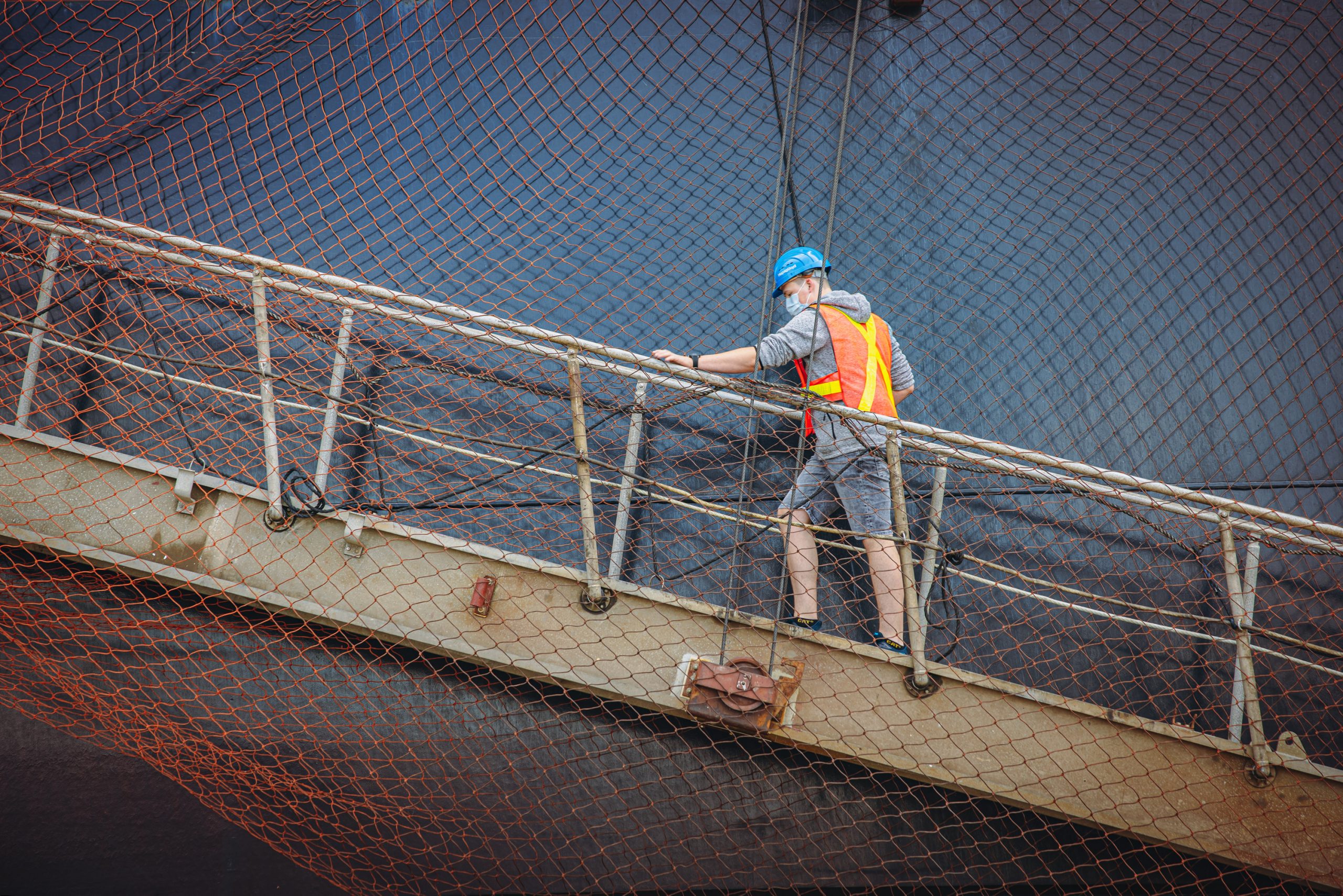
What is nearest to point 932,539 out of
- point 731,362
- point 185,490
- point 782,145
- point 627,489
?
point 731,362

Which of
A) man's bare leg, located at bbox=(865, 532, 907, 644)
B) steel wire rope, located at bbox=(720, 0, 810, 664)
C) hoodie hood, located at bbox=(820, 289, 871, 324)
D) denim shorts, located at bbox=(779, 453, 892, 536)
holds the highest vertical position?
steel wire rope, located at bbox=(720, 0, 810, 664)

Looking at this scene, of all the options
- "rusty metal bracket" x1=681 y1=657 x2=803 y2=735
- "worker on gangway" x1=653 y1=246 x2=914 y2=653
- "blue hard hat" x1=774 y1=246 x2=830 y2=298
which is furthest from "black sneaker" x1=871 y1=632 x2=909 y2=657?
"blue hard hat" x1=774 y1=246 x2=830 y2=298

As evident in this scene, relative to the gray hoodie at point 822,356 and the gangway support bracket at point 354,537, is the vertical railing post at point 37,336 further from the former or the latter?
the gray hoodie at point 822,356

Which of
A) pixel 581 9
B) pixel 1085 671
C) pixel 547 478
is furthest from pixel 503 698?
pixel 581 9

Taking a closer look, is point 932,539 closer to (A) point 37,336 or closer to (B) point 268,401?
(B) point 268,401

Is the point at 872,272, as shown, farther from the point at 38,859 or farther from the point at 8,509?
the point at 38,859

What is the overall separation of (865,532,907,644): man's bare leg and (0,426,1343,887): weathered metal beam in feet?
0.34

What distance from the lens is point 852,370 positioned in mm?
1919

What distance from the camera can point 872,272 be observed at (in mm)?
2502

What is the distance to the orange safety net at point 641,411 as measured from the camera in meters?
1.80

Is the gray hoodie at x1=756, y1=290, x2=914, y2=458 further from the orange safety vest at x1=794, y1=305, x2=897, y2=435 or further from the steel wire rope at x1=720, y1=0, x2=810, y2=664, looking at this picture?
the steel wire rope at x1=720, y1=0, x2=810, y2=664

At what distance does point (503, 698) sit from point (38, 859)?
4.19 ft

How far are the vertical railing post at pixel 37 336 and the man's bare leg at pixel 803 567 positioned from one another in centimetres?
176

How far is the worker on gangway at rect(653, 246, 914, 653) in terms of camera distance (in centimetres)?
185
